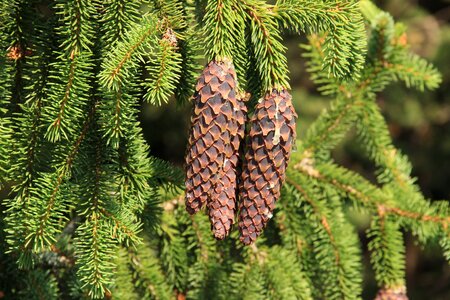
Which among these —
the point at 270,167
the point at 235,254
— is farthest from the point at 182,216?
the point at 270,167

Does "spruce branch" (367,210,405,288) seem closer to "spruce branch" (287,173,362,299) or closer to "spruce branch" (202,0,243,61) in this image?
"spruce branch" (287,173,362,299)

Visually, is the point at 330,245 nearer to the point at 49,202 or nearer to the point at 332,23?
the point at 332,23

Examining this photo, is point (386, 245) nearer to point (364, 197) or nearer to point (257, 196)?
point (364, 197)

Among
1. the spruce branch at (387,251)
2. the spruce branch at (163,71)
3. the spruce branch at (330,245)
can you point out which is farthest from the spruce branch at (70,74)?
the spruce branch at (387,251)

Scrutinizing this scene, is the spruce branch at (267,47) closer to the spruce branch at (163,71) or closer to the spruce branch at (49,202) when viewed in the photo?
the spruce branch at (163,71)

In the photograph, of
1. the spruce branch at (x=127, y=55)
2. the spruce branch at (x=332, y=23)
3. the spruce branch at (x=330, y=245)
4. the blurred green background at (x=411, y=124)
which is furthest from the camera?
the blurred green background at (x=411, y=124)

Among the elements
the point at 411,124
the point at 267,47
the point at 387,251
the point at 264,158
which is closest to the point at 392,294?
the point at 387,251

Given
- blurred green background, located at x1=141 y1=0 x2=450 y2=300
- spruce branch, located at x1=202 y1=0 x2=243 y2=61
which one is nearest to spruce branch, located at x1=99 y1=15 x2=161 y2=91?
spruce branch, located at x1=202 y1=0 x2=243 y2=61
